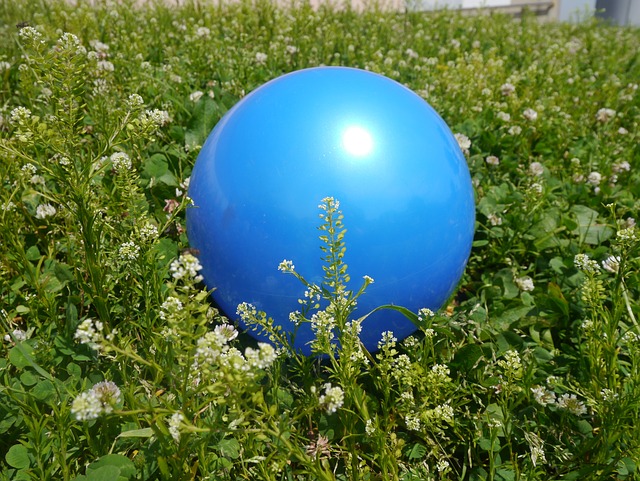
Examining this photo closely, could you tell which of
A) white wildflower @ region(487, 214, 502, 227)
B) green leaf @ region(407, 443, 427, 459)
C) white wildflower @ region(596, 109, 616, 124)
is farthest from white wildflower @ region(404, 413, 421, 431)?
white wildflower @ region(596, 109, 616, 124)

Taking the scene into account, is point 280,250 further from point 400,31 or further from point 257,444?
point 400,31

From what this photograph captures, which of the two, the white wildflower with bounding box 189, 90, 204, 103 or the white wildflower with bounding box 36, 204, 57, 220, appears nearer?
the white wildflower with bounding box 36, 204, 57, 220

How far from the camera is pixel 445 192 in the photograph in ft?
7.00

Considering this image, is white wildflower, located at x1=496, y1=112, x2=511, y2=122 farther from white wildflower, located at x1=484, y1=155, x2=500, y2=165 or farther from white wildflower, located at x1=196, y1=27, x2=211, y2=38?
white wildflower, located at x1=196, y1=27, x2=211, y2=38

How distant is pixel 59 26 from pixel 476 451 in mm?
4465

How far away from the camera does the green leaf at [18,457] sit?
1.69m

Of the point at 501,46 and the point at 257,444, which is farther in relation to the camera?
the point at 501,46

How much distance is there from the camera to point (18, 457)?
1705 millimetres

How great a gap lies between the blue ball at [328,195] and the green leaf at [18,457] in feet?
2.62

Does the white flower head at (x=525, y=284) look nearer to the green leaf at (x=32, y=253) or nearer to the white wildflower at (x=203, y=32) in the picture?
the green leaf at (x=32, y=253)

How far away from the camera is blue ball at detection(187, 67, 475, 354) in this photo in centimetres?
196

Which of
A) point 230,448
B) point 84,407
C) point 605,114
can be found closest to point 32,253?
point 230,448

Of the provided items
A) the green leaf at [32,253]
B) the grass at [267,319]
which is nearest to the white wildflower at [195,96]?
the grass at [267,319]

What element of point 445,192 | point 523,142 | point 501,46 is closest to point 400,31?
point 501,46
